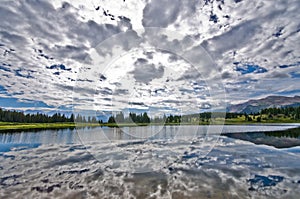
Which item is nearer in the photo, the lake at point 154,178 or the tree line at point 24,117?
the lake at point 154,178

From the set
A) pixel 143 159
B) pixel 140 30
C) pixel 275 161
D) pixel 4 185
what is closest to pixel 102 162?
pixel 143 159

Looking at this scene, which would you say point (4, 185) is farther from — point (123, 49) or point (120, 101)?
point (123, 49)

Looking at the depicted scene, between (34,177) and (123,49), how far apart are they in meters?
9.34

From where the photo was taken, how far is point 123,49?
13250 millimetres

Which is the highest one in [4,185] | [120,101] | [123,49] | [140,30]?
[140,30]

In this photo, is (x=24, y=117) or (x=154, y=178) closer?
(x=154, y=178)

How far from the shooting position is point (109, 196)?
26.8ft

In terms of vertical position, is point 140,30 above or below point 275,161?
above

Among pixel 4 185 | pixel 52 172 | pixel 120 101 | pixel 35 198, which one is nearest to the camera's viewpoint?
pixel 35 198

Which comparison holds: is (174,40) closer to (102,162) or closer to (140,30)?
(140,30)

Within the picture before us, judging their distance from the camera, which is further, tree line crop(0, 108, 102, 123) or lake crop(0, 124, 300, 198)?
tree line crop(0, 108, 102, 123)

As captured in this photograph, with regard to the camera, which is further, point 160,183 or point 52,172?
point 52,172

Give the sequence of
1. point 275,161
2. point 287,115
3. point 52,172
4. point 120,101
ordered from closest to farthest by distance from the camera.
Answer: point 52,172, point 275,161, point 120,101, point 287,115

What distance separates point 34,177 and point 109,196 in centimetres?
549
